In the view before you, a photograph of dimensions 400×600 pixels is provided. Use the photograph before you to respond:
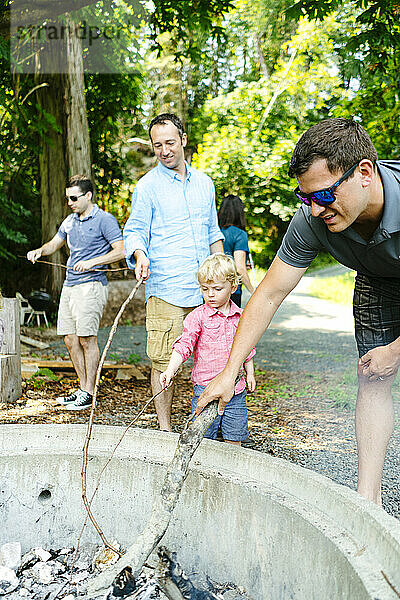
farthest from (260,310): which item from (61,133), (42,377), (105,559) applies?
(61,133)

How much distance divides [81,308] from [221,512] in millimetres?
2638

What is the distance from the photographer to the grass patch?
1397cm

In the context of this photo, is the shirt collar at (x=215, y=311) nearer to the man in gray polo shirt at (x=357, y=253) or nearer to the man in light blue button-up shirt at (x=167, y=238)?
the man in light blue button-up shirt at (x=167, y=238)

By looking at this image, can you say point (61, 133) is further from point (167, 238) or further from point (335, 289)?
point (335, 289)

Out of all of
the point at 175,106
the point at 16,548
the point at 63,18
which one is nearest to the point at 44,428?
the point at 16,548

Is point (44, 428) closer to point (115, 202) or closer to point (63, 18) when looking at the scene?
point (63, 18)

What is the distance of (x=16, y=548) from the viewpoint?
7.11 ft

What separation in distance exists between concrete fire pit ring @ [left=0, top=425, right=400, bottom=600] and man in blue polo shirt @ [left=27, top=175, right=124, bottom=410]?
207 cm

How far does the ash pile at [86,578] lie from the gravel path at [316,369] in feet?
3.80

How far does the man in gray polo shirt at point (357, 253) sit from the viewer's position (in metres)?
1.73

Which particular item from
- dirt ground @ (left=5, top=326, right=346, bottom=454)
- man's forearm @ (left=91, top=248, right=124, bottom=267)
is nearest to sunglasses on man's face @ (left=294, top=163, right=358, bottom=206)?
dirt ground @ (left=5, top=326, right=346, bottom=454)

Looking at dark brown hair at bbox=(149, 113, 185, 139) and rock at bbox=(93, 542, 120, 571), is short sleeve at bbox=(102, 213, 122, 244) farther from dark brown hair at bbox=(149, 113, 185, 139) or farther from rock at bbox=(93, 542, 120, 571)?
rock at bbox=(93, 542, 120, 571)

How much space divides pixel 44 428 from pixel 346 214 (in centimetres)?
145


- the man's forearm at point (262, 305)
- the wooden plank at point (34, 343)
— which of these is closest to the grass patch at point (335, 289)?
the wooden plank at point (34, 343)
